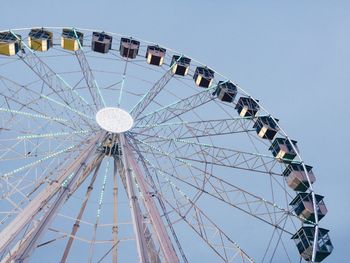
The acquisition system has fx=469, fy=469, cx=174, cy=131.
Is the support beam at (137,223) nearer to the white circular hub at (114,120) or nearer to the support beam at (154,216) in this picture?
the support beam at (154,216)

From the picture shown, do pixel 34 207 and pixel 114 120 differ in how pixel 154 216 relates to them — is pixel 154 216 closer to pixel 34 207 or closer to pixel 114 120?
pixel 34 207

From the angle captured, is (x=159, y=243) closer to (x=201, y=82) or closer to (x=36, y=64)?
(x=36, y=64)

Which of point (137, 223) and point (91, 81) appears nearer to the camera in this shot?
point (137, 223)

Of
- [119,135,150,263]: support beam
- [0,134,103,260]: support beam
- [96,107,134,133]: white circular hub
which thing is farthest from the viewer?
[96,107,134,133]: white circular hub

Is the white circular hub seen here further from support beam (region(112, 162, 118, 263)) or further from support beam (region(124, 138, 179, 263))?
support beam (region(124, 138, 179, 263))

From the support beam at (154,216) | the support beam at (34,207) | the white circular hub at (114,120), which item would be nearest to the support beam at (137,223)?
the support beam at (154,216)

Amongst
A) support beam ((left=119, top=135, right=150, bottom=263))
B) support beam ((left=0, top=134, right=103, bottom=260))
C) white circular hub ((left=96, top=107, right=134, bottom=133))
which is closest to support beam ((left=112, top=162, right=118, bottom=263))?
white circular hub ((left=96, top=107, right=134, bottom=133))

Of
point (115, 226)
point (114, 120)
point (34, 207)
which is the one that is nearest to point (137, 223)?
point (34, 207)

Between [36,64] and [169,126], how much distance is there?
6.36 meters

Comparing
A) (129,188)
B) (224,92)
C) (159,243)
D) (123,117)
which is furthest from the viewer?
(224,92)

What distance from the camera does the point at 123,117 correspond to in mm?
19797

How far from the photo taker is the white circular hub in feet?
61.6

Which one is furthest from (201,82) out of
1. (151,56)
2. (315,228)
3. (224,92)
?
(315,228)

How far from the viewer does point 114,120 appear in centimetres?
1938
